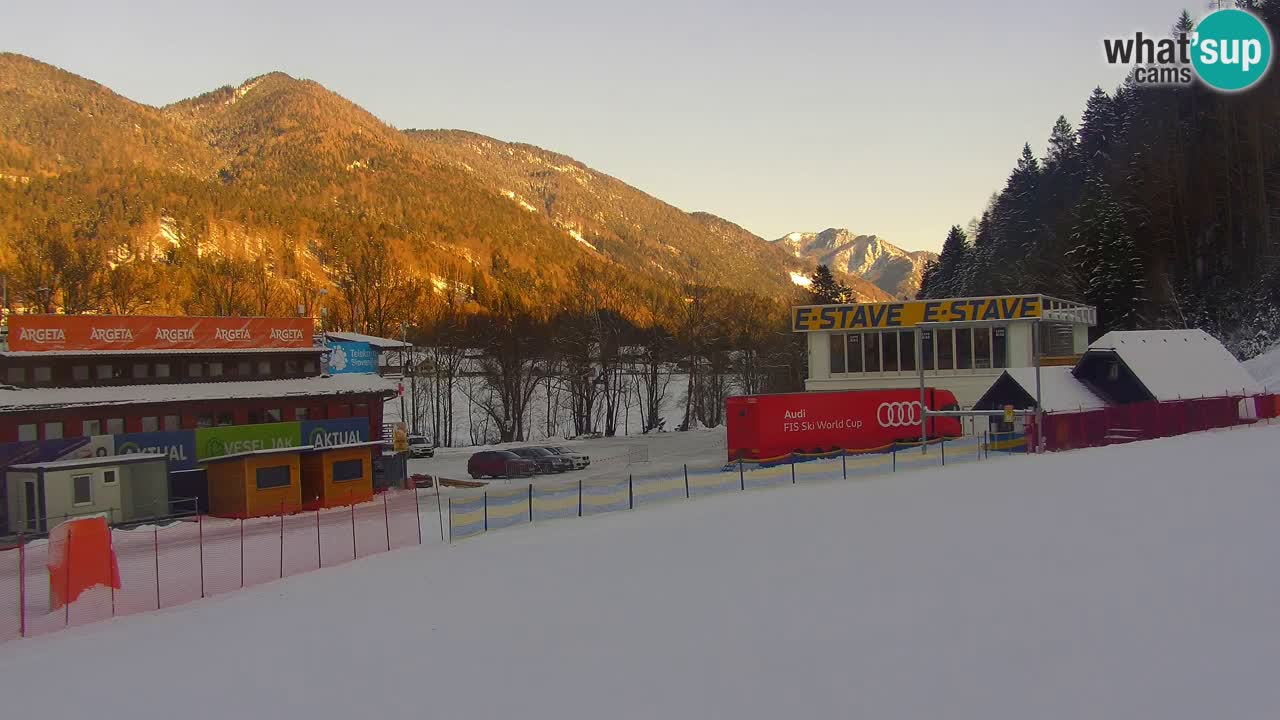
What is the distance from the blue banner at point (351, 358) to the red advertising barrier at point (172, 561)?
10.3 metres

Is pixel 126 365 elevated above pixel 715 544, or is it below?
above

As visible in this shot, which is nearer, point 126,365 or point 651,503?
point 651,503

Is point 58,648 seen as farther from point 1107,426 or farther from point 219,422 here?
point 1107,426

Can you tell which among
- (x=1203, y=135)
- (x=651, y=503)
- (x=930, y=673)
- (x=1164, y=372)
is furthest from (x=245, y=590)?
(x=1203, y=135)

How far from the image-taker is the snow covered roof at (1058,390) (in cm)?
3709

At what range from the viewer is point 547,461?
46375mm

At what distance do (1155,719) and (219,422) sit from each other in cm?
3715

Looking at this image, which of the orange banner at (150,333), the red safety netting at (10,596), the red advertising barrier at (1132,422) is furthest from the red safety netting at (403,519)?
the red advertising barrier at (1132,422)

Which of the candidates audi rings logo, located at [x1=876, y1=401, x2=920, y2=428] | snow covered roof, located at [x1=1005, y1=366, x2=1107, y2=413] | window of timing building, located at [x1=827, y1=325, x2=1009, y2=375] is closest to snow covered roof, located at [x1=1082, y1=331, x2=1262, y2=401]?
snow covered roof, located at [x1=1005, y1=366, x2=1107, y2=413]

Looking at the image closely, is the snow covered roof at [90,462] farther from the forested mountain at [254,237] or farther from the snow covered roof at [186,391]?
the forested mountain at [254,237]

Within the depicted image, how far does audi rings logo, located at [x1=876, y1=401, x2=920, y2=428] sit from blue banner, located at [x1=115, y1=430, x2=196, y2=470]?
102 ft

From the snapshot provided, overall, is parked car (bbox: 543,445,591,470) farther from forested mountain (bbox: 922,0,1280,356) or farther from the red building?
forested mountain (bbox: 922,0,1280,356)

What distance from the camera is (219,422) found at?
122 ft

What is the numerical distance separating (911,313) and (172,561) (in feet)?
133
